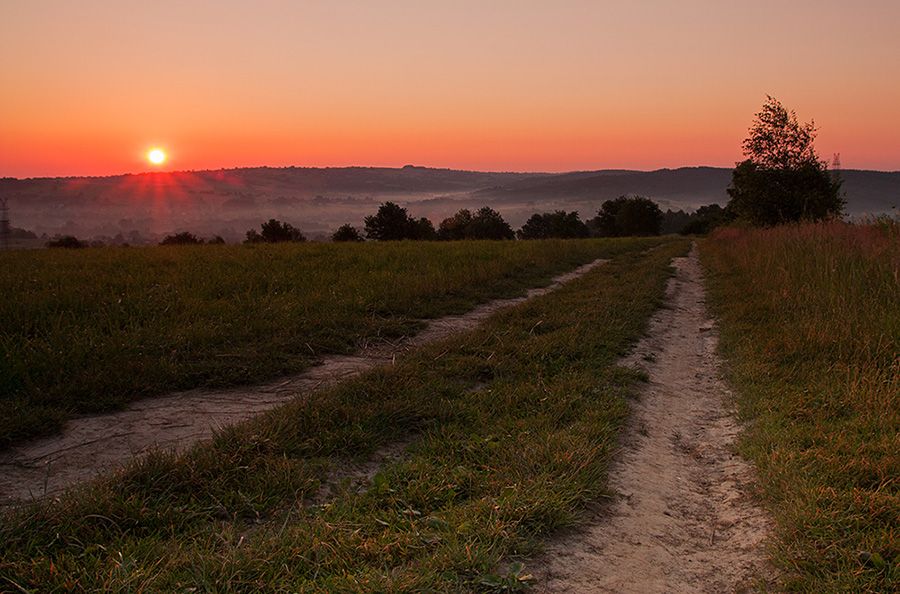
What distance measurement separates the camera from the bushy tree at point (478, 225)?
75.9 m

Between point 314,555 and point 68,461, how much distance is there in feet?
7.62

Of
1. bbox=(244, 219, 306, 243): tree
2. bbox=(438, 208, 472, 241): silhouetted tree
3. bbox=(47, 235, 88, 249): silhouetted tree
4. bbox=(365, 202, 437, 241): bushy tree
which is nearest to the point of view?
bbox=(47, 235, 88, 249): silhouetted tree

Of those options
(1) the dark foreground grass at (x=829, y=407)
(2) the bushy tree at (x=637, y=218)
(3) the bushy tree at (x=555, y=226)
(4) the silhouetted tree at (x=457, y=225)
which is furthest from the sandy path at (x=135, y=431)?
(2) the bushy tree at (x=637, y=218)

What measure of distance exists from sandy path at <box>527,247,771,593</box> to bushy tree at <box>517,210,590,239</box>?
8329cm

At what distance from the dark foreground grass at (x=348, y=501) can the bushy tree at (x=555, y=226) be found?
275ft

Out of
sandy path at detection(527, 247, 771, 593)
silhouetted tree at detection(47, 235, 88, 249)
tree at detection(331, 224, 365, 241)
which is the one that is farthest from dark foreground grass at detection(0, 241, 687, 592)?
tree at detection(331, 224, 365, 241)

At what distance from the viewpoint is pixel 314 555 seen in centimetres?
279

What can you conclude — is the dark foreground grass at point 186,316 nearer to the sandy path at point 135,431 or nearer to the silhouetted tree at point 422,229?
the sandy path at point 135,431

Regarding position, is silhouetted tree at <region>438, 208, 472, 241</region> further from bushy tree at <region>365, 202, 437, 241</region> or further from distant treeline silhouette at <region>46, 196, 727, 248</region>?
bushy tree at <region>365, 202, 437, 241</region>

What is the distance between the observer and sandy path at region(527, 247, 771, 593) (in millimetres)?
2838

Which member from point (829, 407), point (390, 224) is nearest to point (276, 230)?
point (390, 224)

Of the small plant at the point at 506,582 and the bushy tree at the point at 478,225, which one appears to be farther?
the bushy tree at the point at 478,225

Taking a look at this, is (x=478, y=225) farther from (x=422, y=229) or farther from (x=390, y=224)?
(x=390, y=224)

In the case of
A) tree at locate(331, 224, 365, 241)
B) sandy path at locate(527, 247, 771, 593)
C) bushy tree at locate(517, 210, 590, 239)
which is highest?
bushy tree at locate(517, 210, 590, 239)
